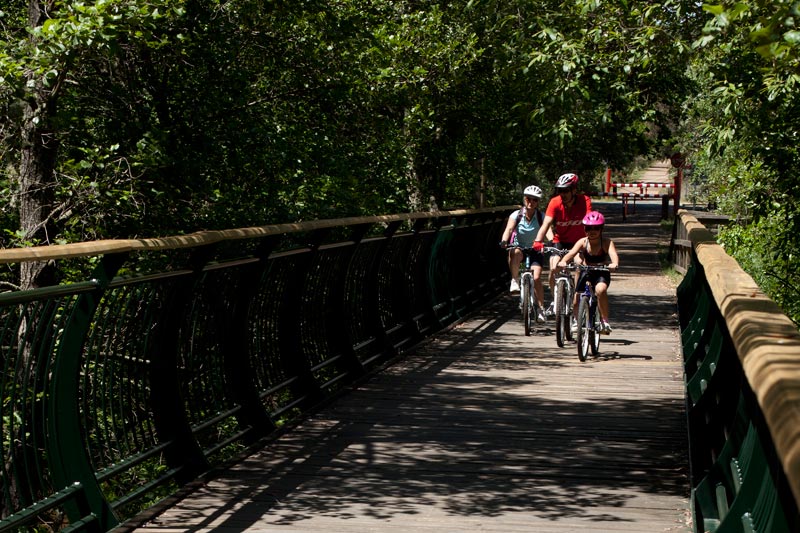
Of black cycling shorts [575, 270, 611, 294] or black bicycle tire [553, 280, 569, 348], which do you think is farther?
black bicycle tire [553, 280, 569, 348]

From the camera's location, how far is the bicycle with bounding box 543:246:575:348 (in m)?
13.8

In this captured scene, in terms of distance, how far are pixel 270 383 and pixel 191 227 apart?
6150 millimetres

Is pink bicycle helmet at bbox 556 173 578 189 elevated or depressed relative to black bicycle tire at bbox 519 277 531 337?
elevated

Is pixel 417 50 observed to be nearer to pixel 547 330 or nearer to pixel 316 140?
pixel 316 140

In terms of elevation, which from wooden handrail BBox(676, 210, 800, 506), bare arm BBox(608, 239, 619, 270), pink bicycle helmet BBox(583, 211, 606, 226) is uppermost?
wooden handrail BBox(676, 210, 800, 506)

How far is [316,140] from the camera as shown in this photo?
55.2 feet

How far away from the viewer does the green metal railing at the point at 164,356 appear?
17.5 feet

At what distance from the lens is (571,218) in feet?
45.9

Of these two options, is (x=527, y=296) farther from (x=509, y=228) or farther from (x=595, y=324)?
(x=595, y=324)

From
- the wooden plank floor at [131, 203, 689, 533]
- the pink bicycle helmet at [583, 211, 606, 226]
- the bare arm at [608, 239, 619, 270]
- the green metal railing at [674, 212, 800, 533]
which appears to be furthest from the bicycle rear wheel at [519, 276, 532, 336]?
the green metal railing at [674, 212, 800, 533]

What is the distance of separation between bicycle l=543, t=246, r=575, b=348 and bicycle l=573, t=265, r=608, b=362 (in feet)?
2.31

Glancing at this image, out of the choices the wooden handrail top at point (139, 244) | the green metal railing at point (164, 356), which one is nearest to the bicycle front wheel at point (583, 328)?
the green metal railing at point (164, 356)

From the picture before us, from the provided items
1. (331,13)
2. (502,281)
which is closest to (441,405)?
(331,13)

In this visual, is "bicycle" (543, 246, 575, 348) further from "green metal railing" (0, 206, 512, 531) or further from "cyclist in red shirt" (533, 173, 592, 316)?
"green metal railing" (0, 206, 512, 531)
